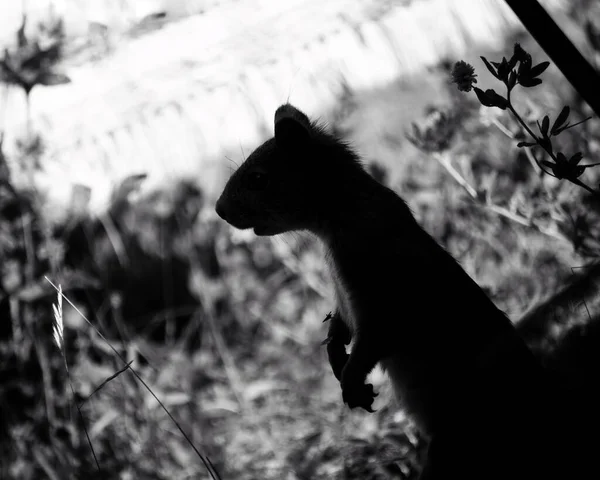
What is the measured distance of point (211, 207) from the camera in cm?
405

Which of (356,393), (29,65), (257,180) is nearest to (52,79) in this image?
(29,65)

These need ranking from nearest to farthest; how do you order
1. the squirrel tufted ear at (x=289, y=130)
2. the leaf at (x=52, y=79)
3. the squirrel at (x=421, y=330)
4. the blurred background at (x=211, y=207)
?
the squirrel at (x=421, y=330), the squirrel tufted ear at (x=289, y=130), the leaf at (x=52, y=79), the blurred background at (x=211, y=207)

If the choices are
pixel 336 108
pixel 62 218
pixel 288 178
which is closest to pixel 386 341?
pixel 288 178

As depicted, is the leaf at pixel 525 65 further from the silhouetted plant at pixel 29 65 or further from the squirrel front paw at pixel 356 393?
the silhouetted plant at pixel 29 65

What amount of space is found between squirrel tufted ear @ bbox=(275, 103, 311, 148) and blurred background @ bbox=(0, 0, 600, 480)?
803mm

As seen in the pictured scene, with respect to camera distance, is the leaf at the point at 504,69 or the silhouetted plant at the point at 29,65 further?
the silhouetted plant at the point at 29,65

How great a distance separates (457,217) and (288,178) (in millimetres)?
1853

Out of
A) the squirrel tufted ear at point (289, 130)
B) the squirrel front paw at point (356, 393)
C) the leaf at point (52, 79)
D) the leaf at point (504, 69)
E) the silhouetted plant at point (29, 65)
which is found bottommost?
the squirrel front paw at point (356, 393)

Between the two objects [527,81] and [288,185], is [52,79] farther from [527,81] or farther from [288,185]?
[527,81]

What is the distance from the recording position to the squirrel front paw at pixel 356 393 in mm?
1608

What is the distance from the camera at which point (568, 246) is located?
2703 millimetres

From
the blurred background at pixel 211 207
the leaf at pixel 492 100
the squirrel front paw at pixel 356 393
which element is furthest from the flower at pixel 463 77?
the blurred background at pixel 211 207

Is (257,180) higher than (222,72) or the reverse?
the reverse

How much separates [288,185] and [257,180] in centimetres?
10
